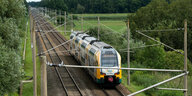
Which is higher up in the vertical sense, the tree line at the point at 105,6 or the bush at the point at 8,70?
the tree line at the point at 105,6

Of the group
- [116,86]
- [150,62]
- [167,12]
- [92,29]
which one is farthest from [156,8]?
[116,86]

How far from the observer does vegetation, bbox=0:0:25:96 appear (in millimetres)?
20500

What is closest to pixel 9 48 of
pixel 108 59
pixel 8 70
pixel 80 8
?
pixel 8 70

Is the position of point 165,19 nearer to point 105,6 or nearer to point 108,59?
point 108,59

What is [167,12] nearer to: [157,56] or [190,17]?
[190,17]

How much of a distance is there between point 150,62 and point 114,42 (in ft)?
40.6

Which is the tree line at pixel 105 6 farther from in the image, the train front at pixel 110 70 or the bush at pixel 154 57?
the train front at pixel 110 70

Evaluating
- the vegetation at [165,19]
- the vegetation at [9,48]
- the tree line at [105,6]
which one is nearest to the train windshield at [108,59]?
the vegetation at [9,48]

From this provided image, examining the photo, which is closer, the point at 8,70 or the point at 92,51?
the point at 8,70

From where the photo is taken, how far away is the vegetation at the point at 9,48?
20.5 m

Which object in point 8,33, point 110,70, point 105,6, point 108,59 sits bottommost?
point 110,70

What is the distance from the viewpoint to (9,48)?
21828 millimetres

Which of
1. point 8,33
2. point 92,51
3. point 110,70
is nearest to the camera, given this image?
point 8,33

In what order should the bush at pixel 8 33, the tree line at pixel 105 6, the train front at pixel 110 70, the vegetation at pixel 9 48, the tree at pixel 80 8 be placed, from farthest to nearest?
the tree at pixel 80 8 → the tree line at pixel 105 6 → the train front at pixel 110 70 → the bush at pixel 8 33 → the vegetation at pixel 9 48
